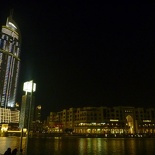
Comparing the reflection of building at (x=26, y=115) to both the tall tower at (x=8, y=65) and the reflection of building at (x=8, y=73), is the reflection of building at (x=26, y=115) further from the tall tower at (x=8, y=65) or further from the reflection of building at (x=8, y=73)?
the tall tower at (x=8, y=65)

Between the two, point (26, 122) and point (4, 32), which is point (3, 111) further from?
point (26, 122)

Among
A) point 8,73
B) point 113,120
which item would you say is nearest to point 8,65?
point 8,73

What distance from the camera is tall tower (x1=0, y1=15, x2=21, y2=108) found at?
17175cm

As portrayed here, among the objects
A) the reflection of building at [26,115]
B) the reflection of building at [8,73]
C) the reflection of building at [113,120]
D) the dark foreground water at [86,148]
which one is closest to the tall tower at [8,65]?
the reflection of building at [8,73]

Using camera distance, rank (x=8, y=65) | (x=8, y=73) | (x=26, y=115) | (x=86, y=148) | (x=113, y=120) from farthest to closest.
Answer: (x=8, y=65)
(x=8, y=73)
(x=113, y=120)
(x=86, y=148)
(x=26, y=115)

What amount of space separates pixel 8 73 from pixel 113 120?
291 ft

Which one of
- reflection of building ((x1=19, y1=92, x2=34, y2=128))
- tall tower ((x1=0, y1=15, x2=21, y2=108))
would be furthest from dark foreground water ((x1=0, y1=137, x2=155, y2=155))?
tall tower ((x1=0, y1=15, x2=21, y2=108))

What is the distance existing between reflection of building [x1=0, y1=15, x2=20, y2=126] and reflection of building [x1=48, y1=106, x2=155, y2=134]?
164ft

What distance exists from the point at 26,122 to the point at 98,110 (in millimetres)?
137027

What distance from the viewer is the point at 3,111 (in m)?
167

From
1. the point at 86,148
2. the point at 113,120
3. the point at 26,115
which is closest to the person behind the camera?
the point at 26,115

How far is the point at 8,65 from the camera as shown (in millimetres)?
180000

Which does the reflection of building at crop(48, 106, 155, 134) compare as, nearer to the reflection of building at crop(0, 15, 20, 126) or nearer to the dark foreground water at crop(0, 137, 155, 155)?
the reflection of building at crop(0, 15, 20, 126)

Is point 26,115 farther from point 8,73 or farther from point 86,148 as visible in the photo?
point 8,73
